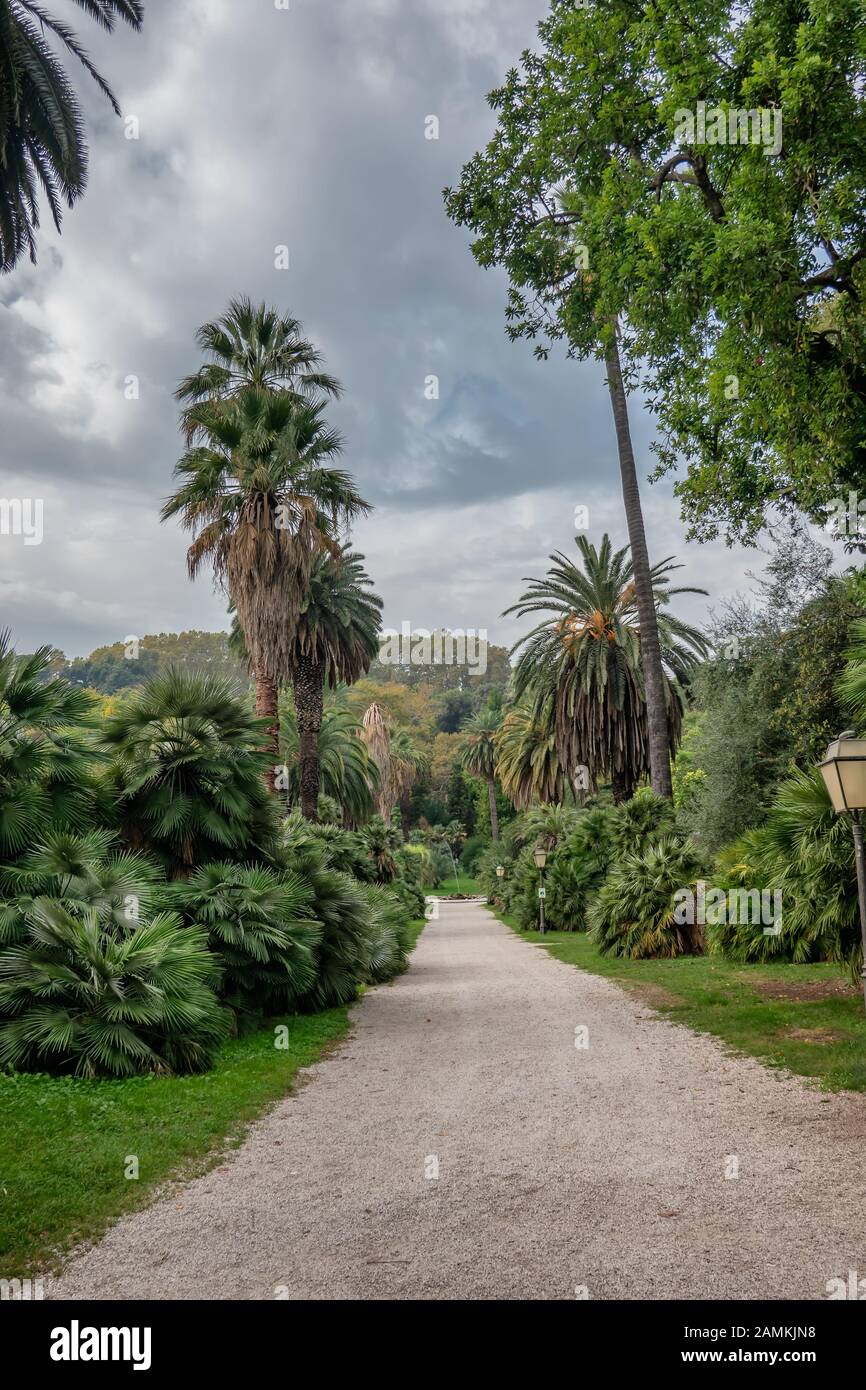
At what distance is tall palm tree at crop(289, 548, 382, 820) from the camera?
23594 mm

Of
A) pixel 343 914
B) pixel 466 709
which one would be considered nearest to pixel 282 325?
pixel 343 914

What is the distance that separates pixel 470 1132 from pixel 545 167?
9.67 metres

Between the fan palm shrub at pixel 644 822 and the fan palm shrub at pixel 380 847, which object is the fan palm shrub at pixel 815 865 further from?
the fan palm shrub at pixel 380 847

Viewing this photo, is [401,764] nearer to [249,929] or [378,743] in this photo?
[378,743]

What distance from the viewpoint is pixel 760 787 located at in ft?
66.7

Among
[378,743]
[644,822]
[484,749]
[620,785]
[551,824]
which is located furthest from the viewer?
Answer: [484,749]

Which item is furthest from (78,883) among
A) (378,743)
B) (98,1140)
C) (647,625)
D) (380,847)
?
(378,743)

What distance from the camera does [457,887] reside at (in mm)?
79875

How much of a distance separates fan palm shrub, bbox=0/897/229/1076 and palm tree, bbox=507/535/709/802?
18.8 meters

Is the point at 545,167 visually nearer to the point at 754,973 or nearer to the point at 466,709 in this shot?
the point at 754,973

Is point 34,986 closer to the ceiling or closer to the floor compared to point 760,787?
closer to the floor

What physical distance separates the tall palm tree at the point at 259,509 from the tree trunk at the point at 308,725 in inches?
153

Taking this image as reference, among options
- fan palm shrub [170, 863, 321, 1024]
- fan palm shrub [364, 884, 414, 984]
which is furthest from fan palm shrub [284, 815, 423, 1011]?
fan palm shrub [170, 863, 321, 1024]

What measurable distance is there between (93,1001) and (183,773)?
341 centimetres
